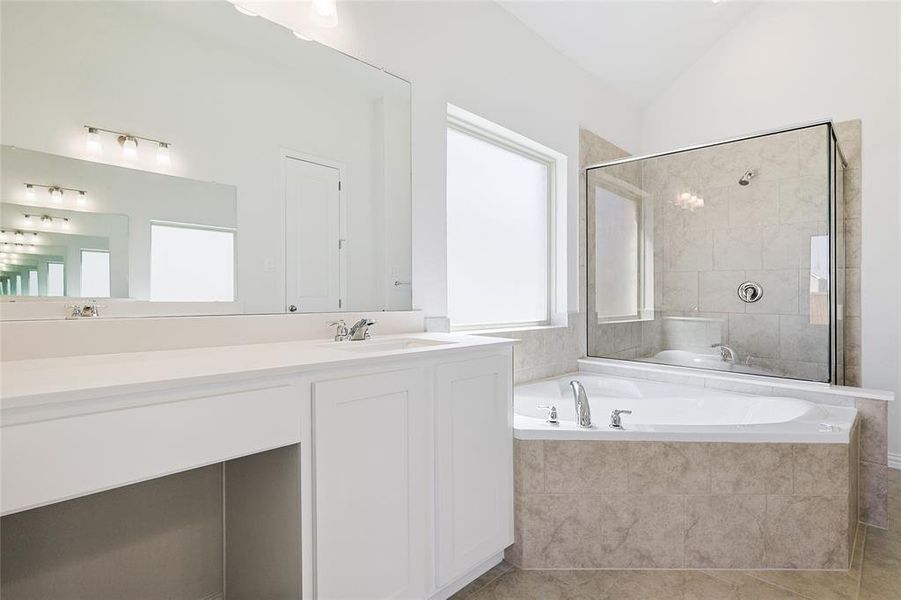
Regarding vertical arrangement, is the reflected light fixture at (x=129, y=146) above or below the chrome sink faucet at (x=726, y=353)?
above

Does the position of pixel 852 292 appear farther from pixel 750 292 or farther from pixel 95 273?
pixel 95 273

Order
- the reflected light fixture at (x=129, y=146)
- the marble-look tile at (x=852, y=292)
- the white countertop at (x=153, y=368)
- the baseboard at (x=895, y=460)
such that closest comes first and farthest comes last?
the white countertop at (x=153, y=368) → the reflected light fixture at (x=129, y=146) → the baseboard at (x=895, y=460) → the marble-look tile at (x=852, y=292)

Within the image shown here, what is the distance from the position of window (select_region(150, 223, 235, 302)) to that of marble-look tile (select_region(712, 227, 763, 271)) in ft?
9.30

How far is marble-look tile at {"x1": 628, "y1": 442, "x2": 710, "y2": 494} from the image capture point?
6.03 ft

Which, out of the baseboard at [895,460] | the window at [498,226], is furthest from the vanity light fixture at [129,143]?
the baseboard at [895,460]

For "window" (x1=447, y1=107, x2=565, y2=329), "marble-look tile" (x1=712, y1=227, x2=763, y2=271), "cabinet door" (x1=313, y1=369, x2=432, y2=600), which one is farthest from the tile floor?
"marble-look tile" (x1=712, y1=227, x2=763, y2=271)

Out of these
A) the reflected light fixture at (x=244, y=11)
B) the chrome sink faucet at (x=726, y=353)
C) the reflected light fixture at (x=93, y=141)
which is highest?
the reflected light fixture at (x=244, y=11)

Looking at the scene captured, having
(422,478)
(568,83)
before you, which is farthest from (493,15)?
(422,478)

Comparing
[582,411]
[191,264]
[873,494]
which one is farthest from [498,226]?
[873,494]

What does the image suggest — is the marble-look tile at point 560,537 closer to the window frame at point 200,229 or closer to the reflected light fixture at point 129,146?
the window frame at point 200,229

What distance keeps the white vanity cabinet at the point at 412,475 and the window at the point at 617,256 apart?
5.54 feet

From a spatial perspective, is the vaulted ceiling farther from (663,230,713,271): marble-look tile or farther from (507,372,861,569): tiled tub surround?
(507,372,861,569): tiled tub surround

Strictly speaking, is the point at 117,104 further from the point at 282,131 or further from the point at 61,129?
the point at 282,131

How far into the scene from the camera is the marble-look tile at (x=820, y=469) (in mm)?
1800
